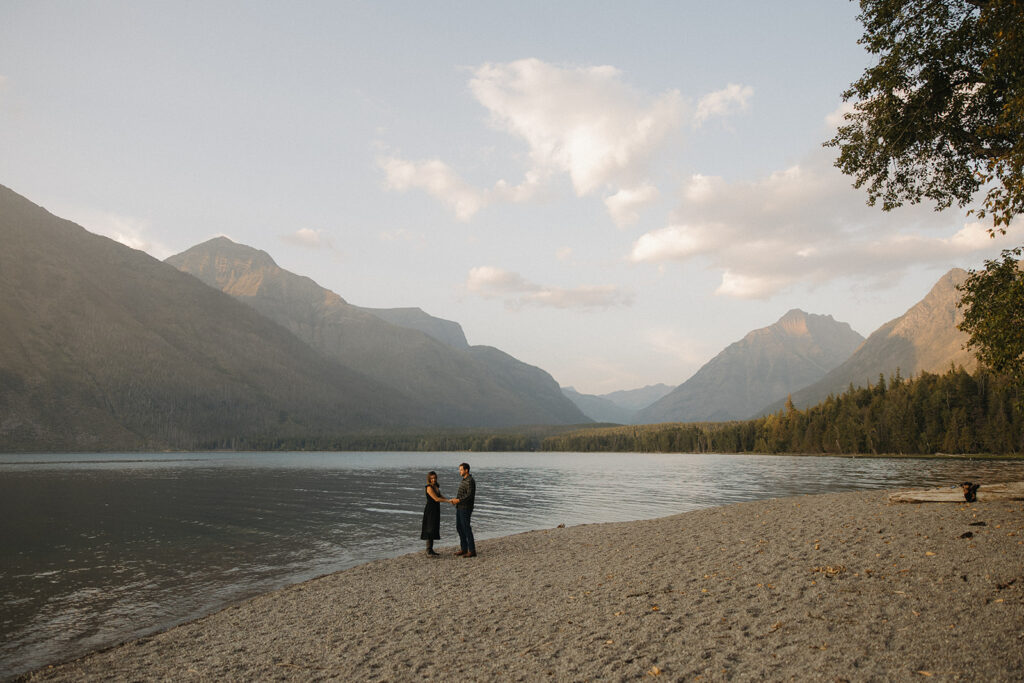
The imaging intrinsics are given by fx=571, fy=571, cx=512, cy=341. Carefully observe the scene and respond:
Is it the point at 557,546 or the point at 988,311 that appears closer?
the point at 988,311

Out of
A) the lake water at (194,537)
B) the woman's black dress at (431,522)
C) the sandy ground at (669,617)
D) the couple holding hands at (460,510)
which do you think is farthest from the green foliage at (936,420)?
the woman's black dress at (431,522)

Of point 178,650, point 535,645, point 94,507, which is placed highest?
point 535,645

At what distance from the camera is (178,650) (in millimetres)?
16641

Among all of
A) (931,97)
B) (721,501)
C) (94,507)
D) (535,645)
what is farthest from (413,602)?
(94,507)

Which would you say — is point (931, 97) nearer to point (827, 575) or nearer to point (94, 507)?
point (827, 575)

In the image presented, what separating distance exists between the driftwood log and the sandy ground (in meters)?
1.93

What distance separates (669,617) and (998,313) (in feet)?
49.1

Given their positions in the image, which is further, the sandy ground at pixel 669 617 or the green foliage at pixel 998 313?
the green foliage at pixel 998 313

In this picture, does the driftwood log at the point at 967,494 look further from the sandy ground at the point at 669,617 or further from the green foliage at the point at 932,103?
the green foliage at the point at 932,103

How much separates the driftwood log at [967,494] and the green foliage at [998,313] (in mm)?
8878

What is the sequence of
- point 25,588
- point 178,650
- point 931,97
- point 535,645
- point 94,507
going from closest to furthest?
point 535,645 < point 178,650 < point 931,97 < point 25,588 < point 94,507

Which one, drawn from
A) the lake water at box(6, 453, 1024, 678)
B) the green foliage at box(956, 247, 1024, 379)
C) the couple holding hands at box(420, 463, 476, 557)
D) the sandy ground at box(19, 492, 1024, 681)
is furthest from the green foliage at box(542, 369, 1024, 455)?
the couple holding hands at box(420, 463, 476, 557)

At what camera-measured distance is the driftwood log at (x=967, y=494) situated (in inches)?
1053

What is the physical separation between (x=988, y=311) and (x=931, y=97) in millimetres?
8671
